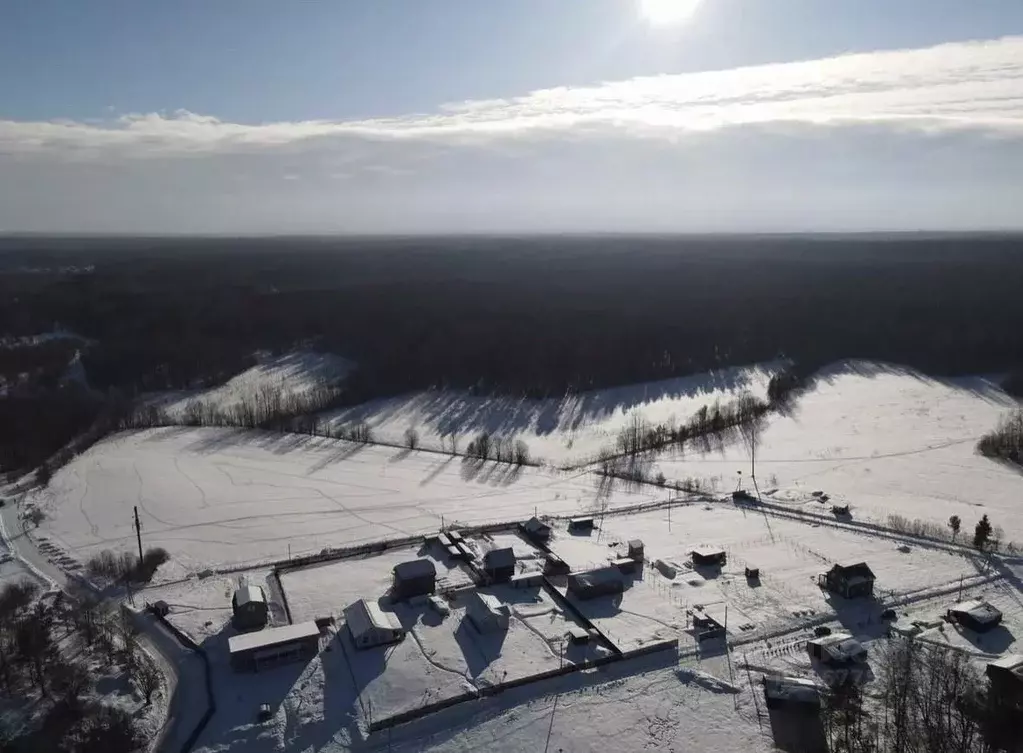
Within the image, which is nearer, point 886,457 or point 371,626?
point 371,626

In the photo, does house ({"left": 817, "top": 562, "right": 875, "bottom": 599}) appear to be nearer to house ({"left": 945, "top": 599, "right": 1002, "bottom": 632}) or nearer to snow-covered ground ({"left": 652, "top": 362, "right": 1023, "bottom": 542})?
house ({"left": 945, "top": 599, "right": 1002, "bottom": 632})

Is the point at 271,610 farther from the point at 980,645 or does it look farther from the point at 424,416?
the point at 424,416

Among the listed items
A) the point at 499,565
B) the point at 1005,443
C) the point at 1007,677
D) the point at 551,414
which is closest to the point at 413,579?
the point at 499,565

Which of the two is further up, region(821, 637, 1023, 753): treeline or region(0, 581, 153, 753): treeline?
region(821, 637, 1023, 753): treeline

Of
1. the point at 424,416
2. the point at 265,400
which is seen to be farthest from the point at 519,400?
the point at 265,400

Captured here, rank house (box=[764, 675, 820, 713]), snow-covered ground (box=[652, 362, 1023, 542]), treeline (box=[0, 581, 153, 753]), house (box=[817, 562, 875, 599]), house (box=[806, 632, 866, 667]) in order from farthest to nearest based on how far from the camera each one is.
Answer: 1. snow-covered ground (box=[652, 362, 1023, 542])
2. house (box=[817, 562, 875, 599])
3. house (box=[806, 632, 866, 667])
4. house (box=[764, 675, 820, 713])
5. treeline (box=[0, 581, 153, 753])

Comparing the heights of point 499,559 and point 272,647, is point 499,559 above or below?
above

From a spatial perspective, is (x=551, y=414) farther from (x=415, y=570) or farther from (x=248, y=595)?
(x=248, y=595)

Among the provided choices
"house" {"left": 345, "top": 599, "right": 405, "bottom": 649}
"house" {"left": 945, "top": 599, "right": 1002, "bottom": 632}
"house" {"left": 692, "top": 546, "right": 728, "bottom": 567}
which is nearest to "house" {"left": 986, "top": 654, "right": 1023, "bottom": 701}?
"house" {"left": 945, "top": 599, "right": 1002, "bottom": 632}
